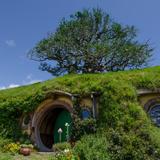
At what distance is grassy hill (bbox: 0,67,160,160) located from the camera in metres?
15.4

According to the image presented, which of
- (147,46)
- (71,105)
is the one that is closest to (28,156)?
(71,105)

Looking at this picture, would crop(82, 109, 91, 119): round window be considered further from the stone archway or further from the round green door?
the round green door

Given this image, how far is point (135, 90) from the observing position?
1748 centimetres

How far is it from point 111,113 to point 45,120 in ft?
15.9

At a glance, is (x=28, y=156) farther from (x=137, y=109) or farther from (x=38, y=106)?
(x=137, y=109)

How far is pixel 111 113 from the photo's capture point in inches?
664

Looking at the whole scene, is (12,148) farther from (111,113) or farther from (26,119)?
(111,113)

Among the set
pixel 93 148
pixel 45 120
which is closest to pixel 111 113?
pixel 93 148

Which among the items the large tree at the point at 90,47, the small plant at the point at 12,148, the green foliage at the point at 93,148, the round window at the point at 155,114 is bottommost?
the green foliage at the point at 93,148

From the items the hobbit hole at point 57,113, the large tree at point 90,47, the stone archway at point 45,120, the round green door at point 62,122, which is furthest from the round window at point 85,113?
the large tree at point 90,47

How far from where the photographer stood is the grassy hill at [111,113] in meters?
15.4

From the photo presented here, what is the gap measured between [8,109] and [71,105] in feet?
12.2

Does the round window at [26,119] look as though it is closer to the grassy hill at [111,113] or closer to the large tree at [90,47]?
the grassy hill at [111,113]

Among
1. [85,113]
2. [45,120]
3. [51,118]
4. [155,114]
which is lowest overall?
[155,114]
